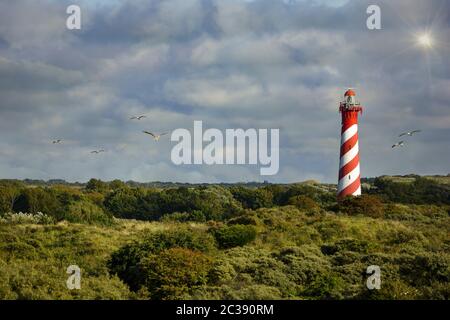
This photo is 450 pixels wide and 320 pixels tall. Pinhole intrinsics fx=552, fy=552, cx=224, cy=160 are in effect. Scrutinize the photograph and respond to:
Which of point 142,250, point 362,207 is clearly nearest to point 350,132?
point 362,207

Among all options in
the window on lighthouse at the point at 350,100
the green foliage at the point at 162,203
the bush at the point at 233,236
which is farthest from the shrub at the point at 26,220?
the window on lighthouse at the point at 350,100

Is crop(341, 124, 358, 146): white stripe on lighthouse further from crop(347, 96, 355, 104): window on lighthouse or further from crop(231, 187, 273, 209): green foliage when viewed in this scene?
crop(231, 187, 273, 209): green foliage

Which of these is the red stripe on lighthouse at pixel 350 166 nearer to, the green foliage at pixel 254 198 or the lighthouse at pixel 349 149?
the lighthouse at pixel 349 149

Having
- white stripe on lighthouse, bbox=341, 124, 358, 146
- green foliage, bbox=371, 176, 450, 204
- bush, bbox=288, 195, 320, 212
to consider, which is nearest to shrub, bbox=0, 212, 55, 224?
bush, bbox=288, 195, 320, 212

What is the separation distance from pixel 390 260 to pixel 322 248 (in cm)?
397

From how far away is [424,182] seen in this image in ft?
255

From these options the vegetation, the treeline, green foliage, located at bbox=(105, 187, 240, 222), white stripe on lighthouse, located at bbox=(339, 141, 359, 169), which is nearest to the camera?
the vegetation

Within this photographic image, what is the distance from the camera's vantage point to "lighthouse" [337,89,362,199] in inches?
1769

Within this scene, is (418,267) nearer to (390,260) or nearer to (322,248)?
(390,260)

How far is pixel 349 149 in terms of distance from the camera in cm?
4484

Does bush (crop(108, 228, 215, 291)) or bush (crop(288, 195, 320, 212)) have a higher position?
bush (crop(288, 195, 320, 212))

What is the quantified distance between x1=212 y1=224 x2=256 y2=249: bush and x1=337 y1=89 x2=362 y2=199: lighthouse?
20409 mm

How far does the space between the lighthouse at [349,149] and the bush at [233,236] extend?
67.0ft

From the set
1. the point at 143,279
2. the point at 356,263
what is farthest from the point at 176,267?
the point at 356,263
